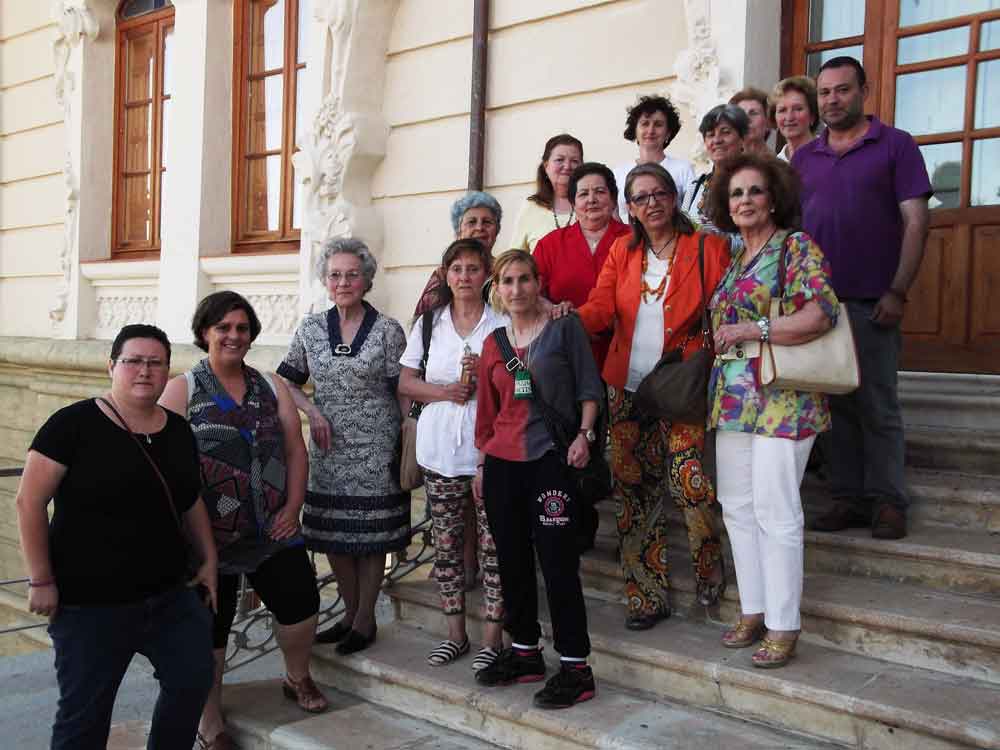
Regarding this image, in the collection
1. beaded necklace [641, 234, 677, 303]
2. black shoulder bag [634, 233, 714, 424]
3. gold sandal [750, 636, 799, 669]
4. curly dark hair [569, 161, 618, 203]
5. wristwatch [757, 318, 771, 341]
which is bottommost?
gold sandal [750, 636, 799, 669]

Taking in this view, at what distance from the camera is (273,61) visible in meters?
8.21

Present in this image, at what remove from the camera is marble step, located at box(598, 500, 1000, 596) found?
3670mm

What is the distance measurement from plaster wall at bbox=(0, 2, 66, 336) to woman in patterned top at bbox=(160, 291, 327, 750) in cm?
708

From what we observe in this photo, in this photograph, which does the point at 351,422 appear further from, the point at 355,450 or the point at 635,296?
the point at 635,296

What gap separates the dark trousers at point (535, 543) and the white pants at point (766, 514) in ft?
1.79

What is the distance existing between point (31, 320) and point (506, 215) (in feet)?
19.8

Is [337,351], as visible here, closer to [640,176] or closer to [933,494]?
[640,176]

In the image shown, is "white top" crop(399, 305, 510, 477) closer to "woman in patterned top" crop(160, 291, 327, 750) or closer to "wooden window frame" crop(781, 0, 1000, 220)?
"woman in patterned top" crop(160, 291, 327, 750)

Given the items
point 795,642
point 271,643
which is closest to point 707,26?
point 795,642

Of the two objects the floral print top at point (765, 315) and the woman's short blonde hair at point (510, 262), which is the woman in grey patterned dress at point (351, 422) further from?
the floral print top at point (765, 315)

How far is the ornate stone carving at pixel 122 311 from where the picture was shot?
898 centimetres

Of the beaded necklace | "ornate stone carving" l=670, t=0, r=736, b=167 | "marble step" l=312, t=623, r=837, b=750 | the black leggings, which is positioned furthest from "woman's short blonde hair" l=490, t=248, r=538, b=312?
"ornate stone carving" l=670, t=0, r=736, b=167

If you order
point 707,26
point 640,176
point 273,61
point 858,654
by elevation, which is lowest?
point 858,654

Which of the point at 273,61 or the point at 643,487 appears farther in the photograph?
the point at 273,61
